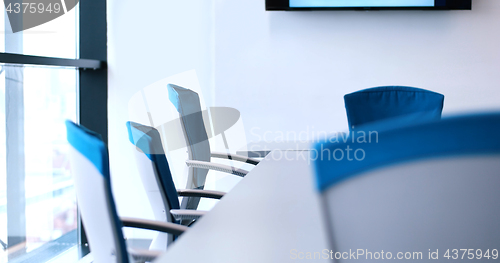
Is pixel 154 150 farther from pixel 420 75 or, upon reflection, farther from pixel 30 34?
pixel 420 75

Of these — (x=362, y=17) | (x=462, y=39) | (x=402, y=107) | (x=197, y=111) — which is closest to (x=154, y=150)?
(x=197, y=111)

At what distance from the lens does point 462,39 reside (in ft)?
11.3

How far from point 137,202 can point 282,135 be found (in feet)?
5.09

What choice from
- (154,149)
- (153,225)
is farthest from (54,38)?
(153,225)

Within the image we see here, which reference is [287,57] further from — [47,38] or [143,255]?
[143,255]

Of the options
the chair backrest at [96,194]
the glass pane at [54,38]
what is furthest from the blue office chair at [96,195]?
the glass pane at [54,38]

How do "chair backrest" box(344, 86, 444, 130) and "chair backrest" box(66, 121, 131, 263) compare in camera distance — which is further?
"chair backrest" box(344, 86, 444, 130)

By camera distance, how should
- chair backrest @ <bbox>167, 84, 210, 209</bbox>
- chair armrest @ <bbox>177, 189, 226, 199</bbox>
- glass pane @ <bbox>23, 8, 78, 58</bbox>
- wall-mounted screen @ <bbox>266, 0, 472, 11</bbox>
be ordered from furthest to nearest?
1. wall-mounted screen @ <bbox>266, 0, 472, 11</bbox>
2. glass pane @ <bbox>23, 8, 78, 58</bbox>
3. chair backrest @ <bbox>167, 84, 210, 209</bbox>
4. chair armrest @ <bbox>177, 189, 226, 199</bbox>

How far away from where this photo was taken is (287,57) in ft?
11.6

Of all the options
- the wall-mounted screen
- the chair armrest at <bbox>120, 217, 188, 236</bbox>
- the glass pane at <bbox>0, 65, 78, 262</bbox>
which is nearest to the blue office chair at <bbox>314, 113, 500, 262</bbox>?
the chair armrest at <bbox>120, 217, 188, 236</bbox>

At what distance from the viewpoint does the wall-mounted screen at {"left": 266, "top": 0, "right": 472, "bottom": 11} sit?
131 inches

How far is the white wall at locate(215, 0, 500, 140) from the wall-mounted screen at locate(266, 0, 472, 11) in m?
0.07

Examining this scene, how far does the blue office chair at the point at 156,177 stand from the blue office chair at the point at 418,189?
39.5 inches

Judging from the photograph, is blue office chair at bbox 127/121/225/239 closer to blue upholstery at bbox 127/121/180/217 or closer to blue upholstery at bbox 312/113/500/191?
blue upholstery at bbox 127/121/180/217
